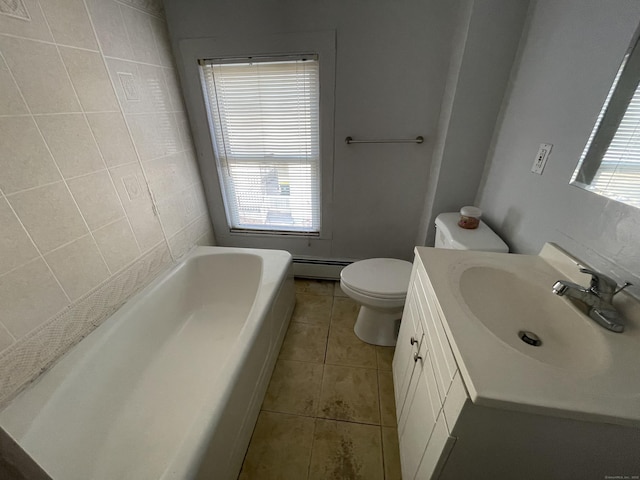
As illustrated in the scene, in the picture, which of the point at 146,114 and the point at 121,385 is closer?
the point at 121,385

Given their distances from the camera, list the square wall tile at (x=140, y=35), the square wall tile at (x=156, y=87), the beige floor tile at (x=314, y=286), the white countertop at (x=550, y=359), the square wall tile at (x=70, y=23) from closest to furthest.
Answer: the white countertop at (x=550, y=359), the square wall tile at (x=70, y=23), the square wall tile at (x=140, y=35), the square wall tile at (x=156, y=87), the beige floor tile at (x=314, y=286)

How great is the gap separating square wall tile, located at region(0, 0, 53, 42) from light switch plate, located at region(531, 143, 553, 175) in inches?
77.3

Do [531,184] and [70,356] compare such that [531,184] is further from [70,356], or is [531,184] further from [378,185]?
[70,356]

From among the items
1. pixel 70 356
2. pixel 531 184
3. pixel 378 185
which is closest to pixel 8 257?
pixel 70 356

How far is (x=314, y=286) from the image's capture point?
215 centimetres

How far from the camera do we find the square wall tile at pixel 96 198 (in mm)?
1077

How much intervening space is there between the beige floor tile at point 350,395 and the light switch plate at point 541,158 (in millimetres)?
1255

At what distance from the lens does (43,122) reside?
0.95 metres

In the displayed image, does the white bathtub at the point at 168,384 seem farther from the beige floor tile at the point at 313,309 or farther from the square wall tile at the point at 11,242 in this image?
the square wall tile at the point at 11,242

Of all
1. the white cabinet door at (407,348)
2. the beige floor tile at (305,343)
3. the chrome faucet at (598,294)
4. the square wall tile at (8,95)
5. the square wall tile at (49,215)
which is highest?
the square wall tile at (8,95)

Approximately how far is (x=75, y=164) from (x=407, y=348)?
63.2 inches

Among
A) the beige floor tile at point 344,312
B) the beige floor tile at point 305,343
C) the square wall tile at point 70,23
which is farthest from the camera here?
the beige floor tile at point 344,312

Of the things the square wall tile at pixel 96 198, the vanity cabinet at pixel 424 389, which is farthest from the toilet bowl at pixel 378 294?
the square wall tile at pixel 96 198

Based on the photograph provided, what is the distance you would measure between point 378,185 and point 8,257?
5.87 ft
